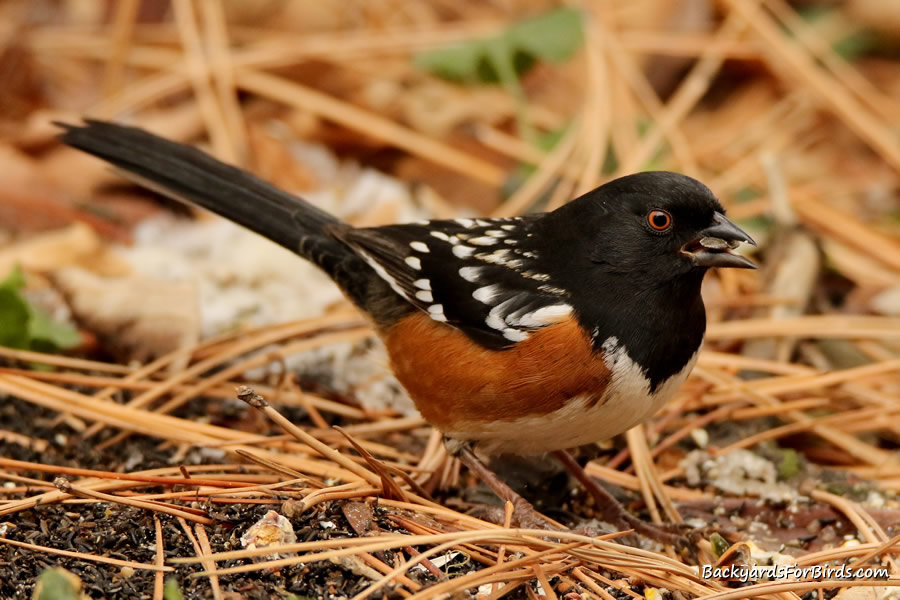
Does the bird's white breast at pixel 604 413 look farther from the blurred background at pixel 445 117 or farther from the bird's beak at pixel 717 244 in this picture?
the blurred background at pixel 445 117

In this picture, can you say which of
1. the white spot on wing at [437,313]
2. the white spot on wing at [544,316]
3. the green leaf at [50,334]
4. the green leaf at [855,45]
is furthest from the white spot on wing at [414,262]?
the green leaf at [855,45]

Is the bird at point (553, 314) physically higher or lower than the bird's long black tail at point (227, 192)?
lower

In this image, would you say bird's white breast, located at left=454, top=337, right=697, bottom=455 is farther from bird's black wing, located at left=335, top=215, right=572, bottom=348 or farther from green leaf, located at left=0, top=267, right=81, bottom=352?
green leaf, located at left=0, top=267, right=81, bottom=352

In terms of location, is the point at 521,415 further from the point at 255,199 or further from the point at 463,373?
the point at 255,199

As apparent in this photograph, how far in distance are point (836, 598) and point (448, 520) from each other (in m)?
0.85

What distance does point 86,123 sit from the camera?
284 centimetres

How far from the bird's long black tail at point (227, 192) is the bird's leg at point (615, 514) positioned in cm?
70

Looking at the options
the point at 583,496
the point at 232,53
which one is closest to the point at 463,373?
the point at 583,496

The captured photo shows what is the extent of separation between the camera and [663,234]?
2.34 meters

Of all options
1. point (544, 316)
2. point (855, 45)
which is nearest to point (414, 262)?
point (544, 316)

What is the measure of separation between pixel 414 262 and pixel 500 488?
631 mm

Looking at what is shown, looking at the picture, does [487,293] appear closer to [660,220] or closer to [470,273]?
[470,273]

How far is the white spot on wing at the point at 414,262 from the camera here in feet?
8.57

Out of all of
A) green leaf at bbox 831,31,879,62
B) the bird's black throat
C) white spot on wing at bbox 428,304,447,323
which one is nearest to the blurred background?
green leaf at bbox 831,31,879,62
